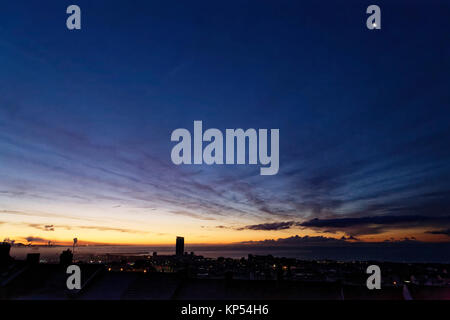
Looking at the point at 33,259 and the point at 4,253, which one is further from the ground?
the point at 4,253

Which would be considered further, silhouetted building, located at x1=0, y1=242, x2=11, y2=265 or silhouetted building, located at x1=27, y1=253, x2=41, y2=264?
silhouetted building, located at x1=0, y1=242, x2=11, y2=265

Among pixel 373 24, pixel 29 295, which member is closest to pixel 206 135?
pixel 373 24

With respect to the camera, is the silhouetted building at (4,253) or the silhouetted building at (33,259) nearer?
the silhouetted building at (33,259)

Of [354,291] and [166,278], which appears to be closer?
[354,291]

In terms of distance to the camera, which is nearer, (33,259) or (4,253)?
(33,259)

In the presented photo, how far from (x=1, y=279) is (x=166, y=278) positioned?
11.6 m

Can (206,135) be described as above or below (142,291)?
above
